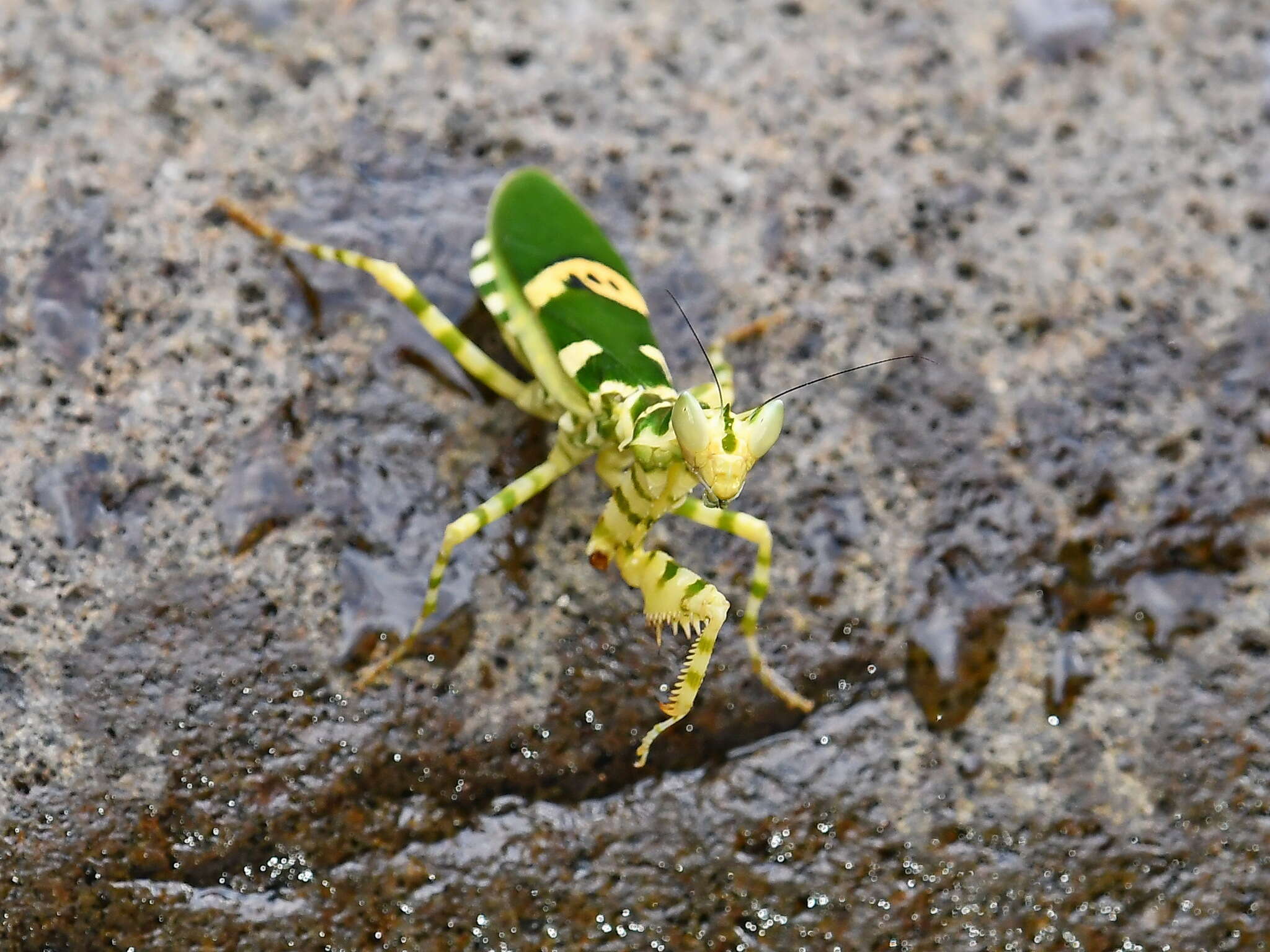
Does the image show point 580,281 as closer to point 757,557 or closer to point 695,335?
point 695,335

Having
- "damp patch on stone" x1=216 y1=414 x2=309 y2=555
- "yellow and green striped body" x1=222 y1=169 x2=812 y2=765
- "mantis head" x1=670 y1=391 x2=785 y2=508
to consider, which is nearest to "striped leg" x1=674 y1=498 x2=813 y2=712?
"yellow and green striped body" x1=222 y1=169 x2=812 y2=765

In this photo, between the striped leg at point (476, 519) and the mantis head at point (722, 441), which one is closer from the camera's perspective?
the mantis head at point (722, 441)

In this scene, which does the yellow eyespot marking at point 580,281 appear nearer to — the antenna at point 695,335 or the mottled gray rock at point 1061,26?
the antenna at point 695,335

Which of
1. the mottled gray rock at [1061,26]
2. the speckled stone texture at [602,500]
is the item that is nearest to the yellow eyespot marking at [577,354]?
the speckled stone texture at [602,500]

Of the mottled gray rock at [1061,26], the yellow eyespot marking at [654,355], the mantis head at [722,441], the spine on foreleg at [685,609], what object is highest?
the mottled gray rock at [1061,26]

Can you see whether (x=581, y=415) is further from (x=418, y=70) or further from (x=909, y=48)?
(x=909, y=48)

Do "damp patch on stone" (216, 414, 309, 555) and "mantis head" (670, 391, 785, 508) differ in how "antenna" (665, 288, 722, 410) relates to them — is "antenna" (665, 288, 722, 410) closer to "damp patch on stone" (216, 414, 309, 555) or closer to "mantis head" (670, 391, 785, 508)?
"mantis head" (670, 391, 785, 508)

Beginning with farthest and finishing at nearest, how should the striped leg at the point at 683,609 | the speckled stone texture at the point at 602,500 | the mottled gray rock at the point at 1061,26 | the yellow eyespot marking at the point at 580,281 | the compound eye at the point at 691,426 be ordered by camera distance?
the mottled gray rock at the point at 1061,26 < the yellow eyespot marking at the point at 580,281 < the speckled stone texture at the point at 602,500 < the striped leg at the point at 683,609 < the compound eye at the point at 691,426

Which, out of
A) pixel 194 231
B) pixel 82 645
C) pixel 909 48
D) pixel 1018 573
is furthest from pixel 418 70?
pixel 1018 573
